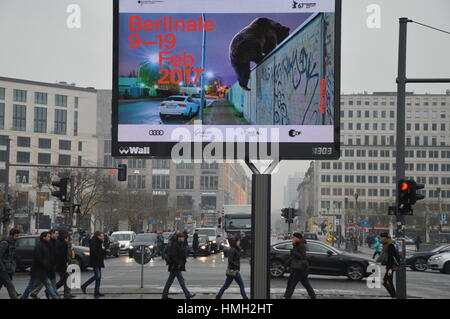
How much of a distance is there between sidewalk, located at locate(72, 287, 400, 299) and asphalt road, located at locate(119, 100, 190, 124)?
5.69 metres

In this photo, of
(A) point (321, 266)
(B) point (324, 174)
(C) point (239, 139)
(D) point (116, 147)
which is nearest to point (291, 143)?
(C) point (239, 139)

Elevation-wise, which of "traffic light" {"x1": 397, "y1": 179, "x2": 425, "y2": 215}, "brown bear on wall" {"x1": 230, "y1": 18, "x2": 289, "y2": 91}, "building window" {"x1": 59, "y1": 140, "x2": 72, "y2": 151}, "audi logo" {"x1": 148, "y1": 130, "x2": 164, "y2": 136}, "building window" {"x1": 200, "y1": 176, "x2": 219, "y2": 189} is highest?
"building window" {"x1": 59, "y1": 140, "x2": 72, "y2": 151}

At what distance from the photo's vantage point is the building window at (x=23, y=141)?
114 m

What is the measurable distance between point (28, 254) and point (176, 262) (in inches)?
534

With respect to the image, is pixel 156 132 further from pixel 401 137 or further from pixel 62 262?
pixel 401 137

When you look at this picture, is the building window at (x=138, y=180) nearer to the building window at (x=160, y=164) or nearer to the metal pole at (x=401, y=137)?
the building window at (x=160, y=164)

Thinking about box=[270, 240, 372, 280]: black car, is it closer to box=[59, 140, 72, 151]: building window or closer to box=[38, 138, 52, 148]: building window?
box=[38, 138, 52, 148]: building window

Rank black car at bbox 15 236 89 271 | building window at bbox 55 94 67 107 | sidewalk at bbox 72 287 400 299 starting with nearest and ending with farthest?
sidewalk at bbox 72 287 400 299
black car at bbox 15 236 89 271
building window at bbox 55 94 67 107

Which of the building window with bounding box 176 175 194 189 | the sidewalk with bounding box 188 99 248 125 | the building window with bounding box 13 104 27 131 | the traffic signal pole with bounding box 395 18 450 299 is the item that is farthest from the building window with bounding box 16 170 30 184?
the sidewalk with bounding box 188 99 248 125

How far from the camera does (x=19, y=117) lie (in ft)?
378

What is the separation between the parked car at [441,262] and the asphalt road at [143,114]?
23762 millimetres

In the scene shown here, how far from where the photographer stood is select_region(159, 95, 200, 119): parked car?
53.6 ft

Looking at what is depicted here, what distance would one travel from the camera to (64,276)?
64.0 feet
